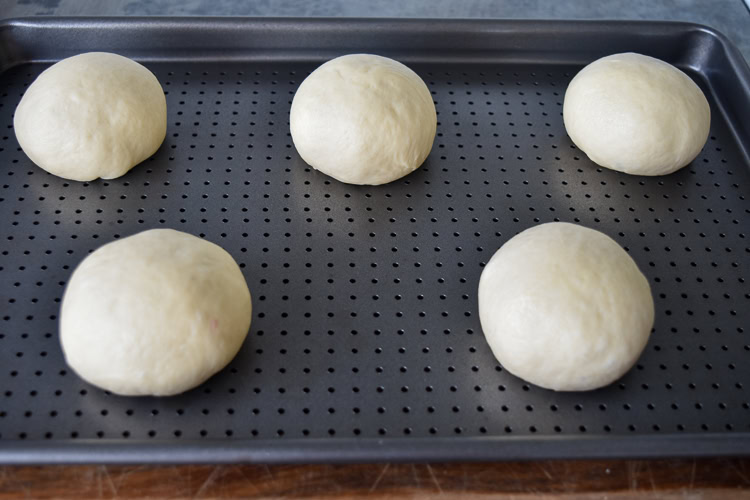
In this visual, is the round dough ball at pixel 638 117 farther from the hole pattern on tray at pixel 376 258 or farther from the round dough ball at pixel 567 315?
the round dough ball at pixel 567 315

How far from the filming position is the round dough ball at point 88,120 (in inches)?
54.0

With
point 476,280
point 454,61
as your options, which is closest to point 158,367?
point 476,280

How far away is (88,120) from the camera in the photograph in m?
1.38

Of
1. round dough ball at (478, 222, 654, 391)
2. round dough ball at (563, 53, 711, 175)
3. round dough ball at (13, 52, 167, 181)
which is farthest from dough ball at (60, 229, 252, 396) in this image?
round dough ball at (563, 53, 711, 175)

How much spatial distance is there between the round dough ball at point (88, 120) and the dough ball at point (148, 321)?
0.31m

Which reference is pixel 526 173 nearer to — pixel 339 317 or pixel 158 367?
pixel 339 317

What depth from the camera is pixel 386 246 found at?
1373 mm

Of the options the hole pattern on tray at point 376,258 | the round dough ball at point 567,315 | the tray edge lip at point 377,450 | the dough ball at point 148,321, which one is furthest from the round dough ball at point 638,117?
the dough ball at point 148,321

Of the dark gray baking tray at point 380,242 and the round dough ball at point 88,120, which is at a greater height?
the round dough ball at point 88,120

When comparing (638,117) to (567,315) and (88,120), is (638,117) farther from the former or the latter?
(88,120)

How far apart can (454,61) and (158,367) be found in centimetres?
105

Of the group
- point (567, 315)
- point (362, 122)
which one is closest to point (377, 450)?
point (567, 315)

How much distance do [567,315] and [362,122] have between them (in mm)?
565

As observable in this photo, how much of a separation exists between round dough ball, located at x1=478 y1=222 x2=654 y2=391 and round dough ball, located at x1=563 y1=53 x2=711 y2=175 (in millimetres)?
345
